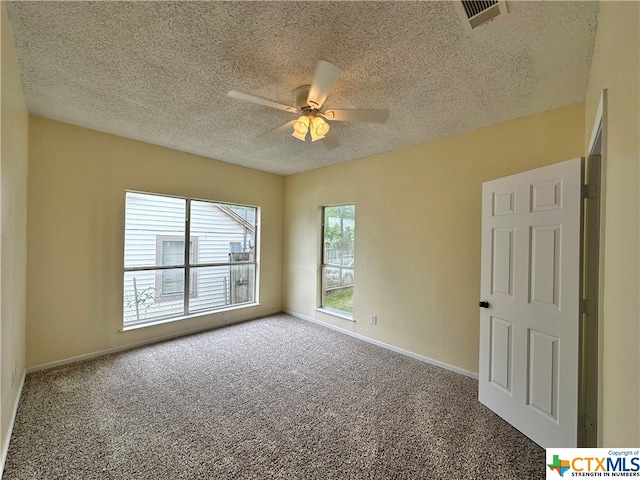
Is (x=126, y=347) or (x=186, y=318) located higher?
(x=186, y=318)

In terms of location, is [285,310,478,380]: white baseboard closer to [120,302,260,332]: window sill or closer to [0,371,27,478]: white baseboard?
[120,302,260,332]: window sill

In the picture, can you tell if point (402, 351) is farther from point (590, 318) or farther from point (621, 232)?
point (621, 232)

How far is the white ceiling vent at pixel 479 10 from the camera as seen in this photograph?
130 cm

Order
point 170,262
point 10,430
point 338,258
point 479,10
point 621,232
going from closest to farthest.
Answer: point 621,232 → point 479,10 → point 10,430 → point 170,262 → point 338,258

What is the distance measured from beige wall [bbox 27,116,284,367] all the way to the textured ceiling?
0.41 metres

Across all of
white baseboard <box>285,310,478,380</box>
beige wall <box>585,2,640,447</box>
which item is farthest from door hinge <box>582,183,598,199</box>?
white baseboard <box>285,310,478,380</box>

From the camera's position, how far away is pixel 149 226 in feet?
11.9

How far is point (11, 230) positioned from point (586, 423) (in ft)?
13.5

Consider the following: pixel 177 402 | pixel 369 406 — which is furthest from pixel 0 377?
pixel 369 406

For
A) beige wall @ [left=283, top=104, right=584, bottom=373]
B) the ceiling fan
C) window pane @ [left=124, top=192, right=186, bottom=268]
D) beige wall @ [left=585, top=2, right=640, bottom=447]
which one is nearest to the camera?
beige wall @ [left=585, top=2, right=640, bottom=447]

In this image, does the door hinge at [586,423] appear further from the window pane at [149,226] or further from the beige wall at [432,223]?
the window pane at [149,226]

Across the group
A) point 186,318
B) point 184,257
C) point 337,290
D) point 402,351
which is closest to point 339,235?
point 337,290

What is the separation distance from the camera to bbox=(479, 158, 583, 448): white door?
1745 mm

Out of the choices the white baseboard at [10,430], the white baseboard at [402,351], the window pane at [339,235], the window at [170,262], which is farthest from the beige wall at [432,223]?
the white baseboard at [10,430]
